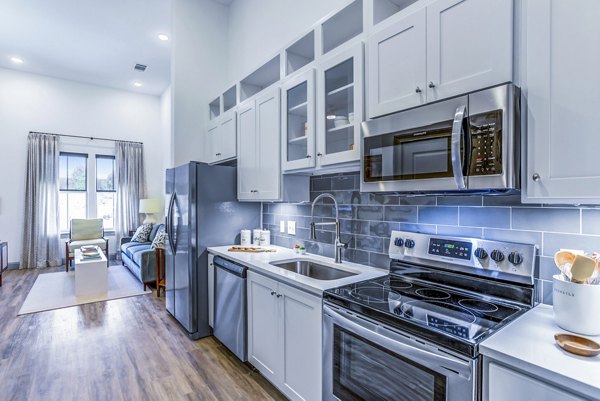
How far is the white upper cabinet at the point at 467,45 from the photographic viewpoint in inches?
49.7

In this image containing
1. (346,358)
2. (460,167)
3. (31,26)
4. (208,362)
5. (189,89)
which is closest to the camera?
(460,167)

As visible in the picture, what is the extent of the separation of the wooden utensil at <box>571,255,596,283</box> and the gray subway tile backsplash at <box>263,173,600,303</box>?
28 cm

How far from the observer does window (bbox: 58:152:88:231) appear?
6430 millimetres

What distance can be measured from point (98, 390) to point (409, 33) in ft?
9.83

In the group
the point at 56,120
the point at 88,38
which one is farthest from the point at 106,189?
the point at 88,38

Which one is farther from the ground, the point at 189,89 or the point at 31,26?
the point at 31,26

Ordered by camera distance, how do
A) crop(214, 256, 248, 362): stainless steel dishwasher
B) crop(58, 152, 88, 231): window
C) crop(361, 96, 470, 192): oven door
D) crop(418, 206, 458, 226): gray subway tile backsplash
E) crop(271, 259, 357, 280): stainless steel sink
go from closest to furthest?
1. crop(361, 96, 470, 192): oven door
2. crop(418, 206, 458, 226): gray subway tile backsplash
3. crop(271, 259, 357, 280): stainless steel sink
4. crop(214, 256, 248, 362): stainless steel dishwasher
5. crop(58, 152, 88, 231): window

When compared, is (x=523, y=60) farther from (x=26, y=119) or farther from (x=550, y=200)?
(x=26, y=119)

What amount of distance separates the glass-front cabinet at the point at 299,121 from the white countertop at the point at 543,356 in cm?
145

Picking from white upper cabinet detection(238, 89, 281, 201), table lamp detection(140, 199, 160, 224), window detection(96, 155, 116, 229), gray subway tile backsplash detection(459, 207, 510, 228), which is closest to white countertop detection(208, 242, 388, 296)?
white upper cabinet detection(238, 89, 281, 201)

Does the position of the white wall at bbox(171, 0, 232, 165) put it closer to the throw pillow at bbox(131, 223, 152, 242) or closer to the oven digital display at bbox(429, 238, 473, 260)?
the throw pillow at bbox(131, 223, 152, 242)

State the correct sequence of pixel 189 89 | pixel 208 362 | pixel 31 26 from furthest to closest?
pixel 31 26 → pixel 189 89 → pixel 208 362

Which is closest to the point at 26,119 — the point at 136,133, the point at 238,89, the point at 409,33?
the point at 136,133

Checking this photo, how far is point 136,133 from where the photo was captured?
23.4 ft
